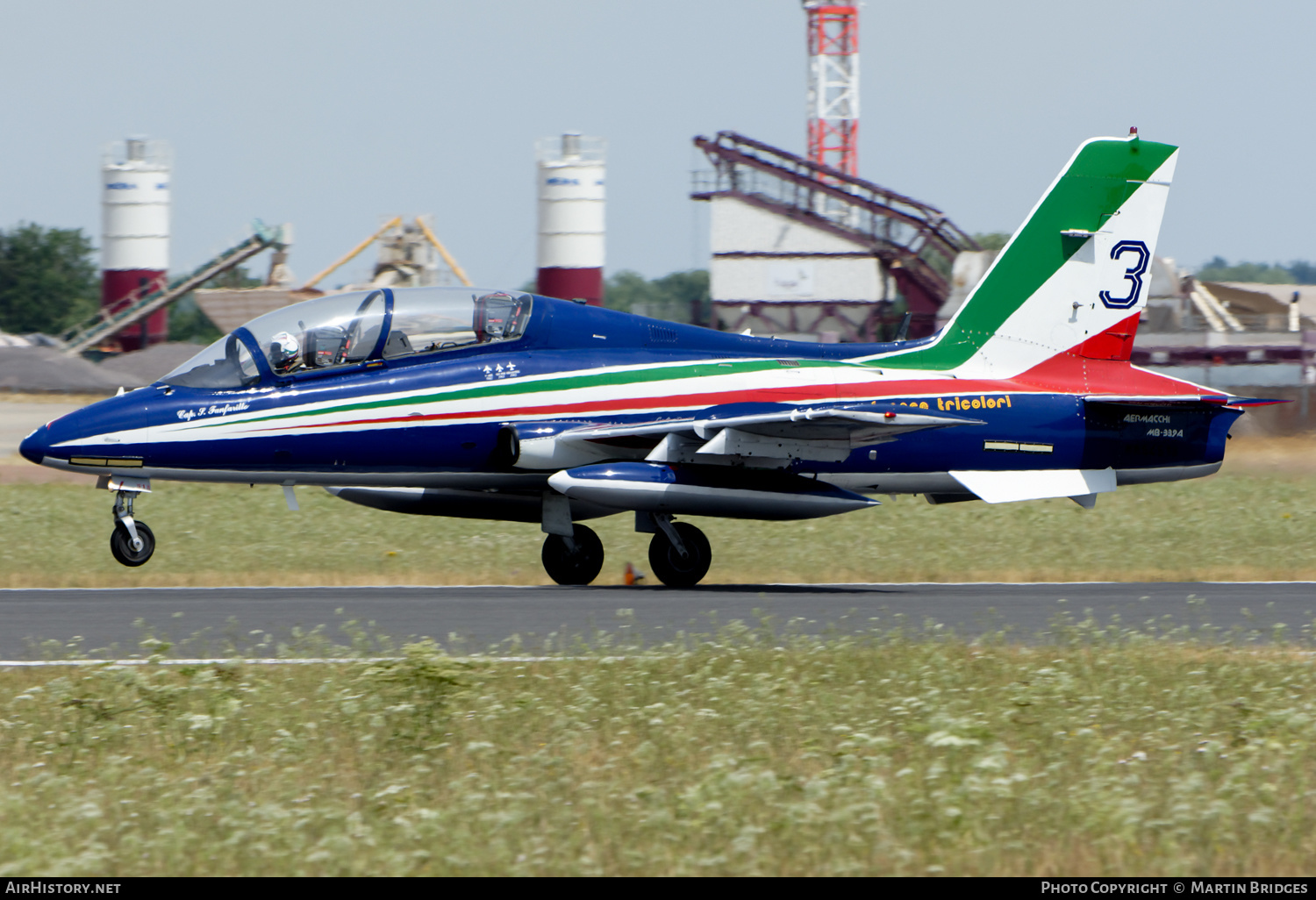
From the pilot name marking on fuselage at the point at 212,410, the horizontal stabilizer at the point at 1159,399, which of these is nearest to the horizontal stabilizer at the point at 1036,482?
the horizontal stabilizer at the point at 1159,399

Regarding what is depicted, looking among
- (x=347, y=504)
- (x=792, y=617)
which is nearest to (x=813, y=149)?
(x=347, y=504)

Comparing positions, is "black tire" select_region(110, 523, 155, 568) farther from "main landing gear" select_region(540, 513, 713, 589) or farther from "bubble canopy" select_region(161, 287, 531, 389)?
"main landing gear" select_region(540, 513, 713, 589)

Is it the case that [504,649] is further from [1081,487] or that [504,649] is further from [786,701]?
[1081,487]

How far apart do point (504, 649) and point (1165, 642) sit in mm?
4721

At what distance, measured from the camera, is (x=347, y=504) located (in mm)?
26438

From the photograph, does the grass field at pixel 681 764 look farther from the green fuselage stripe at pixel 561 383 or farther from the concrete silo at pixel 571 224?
the concrete silo at pixel 571 224

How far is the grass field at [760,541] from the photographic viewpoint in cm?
1633

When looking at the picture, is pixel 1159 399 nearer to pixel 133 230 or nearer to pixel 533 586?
pixel 533 586

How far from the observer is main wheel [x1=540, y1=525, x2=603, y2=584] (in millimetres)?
15109

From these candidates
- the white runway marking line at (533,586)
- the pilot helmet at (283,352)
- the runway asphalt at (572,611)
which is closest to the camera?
the runway asphalt at (572,611)

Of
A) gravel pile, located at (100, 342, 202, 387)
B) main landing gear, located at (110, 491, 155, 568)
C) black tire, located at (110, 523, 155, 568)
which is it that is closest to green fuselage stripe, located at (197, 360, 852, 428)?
main landing gear, located at (110, 491, 155, 568)

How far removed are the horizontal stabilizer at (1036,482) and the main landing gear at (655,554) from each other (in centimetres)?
295

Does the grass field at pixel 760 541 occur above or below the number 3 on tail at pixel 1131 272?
below

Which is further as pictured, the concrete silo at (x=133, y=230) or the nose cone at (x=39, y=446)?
the concrete silo at (x=133, y=230)
